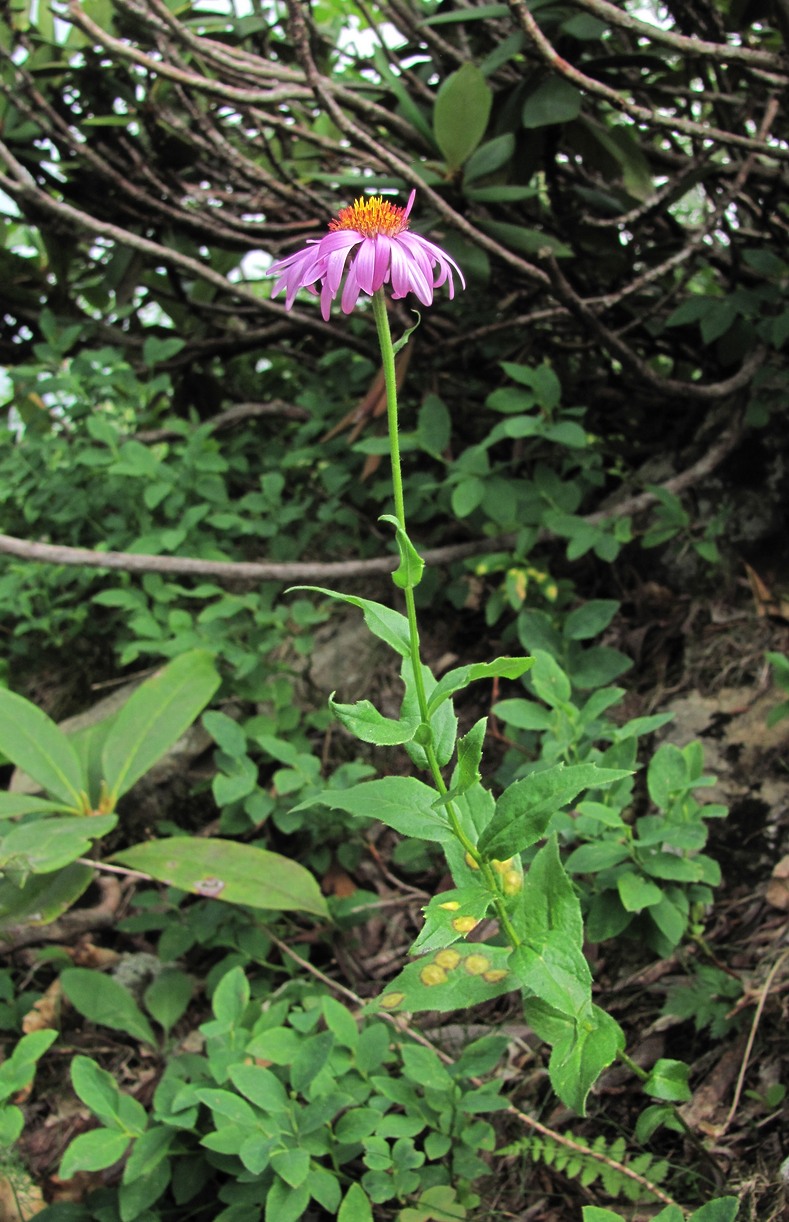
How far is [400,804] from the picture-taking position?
1.07 metres

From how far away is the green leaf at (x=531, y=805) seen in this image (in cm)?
101

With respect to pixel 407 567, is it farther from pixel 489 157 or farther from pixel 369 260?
pixel 489 157

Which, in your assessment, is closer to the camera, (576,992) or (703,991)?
(576,992)

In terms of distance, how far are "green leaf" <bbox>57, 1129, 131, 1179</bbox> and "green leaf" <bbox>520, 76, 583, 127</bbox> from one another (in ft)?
6.40

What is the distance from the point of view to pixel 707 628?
2.14m

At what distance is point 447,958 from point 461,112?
1.62 meters

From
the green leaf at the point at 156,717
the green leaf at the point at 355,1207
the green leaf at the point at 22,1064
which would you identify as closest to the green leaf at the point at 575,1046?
the green leaf at the point at 355,1207

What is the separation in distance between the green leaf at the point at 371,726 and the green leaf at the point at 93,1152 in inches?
30.9

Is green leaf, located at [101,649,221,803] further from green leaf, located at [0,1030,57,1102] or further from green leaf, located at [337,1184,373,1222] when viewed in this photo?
green leaf, located at [337,1184,373,1222]

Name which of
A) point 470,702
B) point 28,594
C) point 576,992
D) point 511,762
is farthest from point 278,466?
point 576,992

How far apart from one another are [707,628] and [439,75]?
1470mm

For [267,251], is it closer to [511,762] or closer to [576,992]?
[511,762]

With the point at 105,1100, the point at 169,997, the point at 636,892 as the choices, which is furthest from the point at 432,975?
the point at 169,997

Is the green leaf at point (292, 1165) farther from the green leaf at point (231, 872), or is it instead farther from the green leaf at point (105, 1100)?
the green leaf at point (231, 872)
